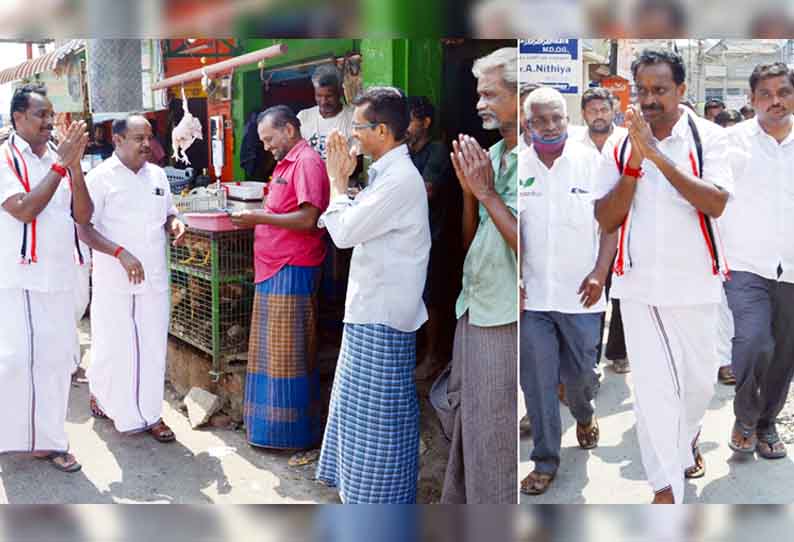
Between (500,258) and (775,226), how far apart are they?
3.14 ft

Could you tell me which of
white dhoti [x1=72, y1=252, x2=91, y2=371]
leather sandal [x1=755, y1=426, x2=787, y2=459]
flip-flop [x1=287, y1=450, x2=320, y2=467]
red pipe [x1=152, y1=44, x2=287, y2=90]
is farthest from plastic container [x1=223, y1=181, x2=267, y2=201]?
leather sandal [x1=755, y1=426, x2=787, y2=459]

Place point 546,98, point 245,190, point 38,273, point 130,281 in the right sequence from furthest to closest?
1. point 245,190
2. point 130,281
3. point 38,273
4. point 546,98

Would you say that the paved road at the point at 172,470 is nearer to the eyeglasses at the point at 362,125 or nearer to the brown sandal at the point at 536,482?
A: the brown sandal at the point at 536,482

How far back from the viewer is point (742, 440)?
2977 mm

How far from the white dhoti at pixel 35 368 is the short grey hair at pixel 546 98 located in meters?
1.78

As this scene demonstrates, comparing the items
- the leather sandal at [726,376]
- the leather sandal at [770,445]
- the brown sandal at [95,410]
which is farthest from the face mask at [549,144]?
the brown sandal at [95,410]

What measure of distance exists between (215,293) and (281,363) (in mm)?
374

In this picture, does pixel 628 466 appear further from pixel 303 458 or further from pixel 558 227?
pixel 303 458

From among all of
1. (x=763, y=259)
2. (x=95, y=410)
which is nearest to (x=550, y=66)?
(x=763, y=259)

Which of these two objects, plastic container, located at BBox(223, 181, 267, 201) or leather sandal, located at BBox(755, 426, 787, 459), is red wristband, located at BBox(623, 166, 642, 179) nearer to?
leather sandal, located at BBox(755, 426, 787, 459)

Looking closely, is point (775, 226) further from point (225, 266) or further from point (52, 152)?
point (52, 152)

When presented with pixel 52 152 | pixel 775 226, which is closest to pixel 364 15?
pixel 52 152

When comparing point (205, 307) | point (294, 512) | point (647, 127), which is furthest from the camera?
point (294, 512)

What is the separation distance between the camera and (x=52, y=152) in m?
3.00
